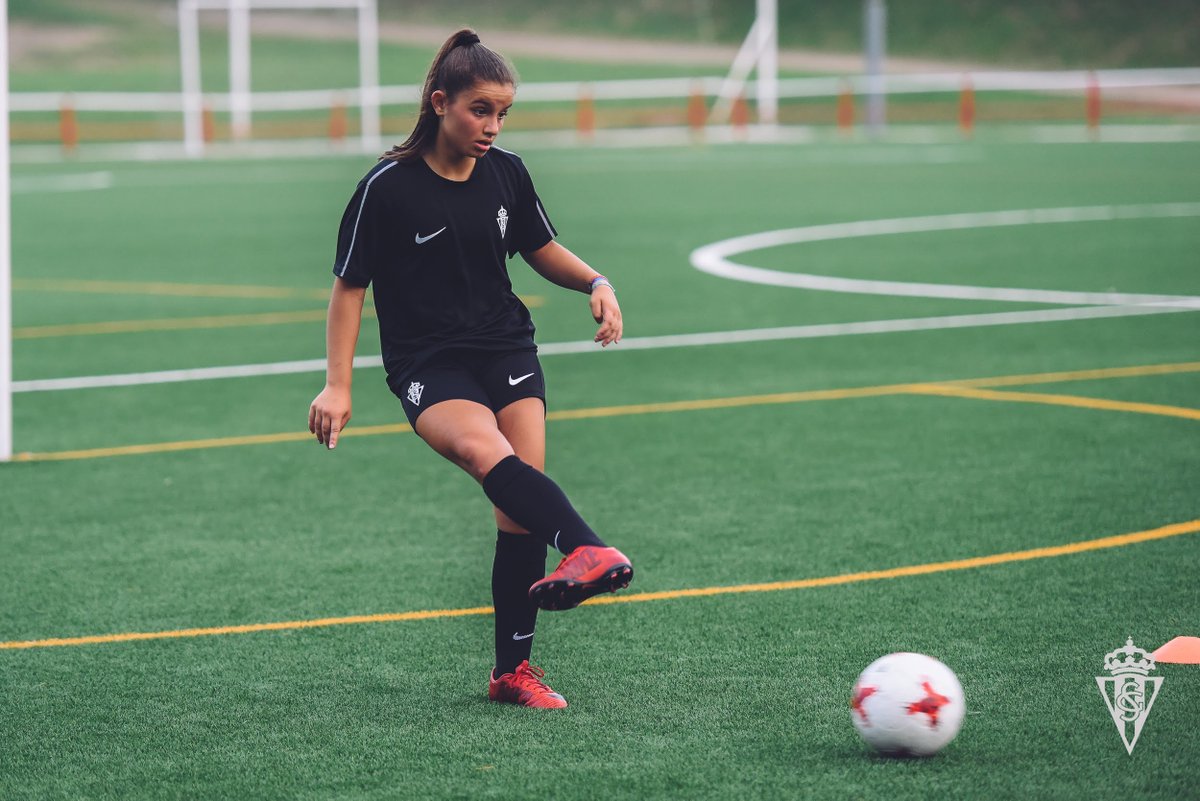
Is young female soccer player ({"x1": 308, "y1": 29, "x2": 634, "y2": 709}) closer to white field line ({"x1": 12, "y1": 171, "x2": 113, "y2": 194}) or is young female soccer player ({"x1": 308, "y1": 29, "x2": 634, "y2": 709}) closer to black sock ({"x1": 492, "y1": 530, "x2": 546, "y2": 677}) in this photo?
black sock ({"x1": 492, "y1": 530, "x2": 546, "y2": 677})

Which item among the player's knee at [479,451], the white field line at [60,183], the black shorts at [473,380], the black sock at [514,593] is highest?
the white field line at [60,183]

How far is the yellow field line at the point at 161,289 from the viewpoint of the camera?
15.6 m

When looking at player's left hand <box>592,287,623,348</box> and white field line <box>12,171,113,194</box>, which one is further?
white field line <box>12,171,113,194</box>

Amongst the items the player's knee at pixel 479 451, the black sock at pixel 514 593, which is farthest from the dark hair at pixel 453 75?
the black sock at pixel 514 593

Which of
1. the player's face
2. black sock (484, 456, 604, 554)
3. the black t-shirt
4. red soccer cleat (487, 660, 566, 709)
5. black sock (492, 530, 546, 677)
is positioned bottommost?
red soccer cleat (487, 660, 566, 709)

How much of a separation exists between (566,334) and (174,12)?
69.2 m

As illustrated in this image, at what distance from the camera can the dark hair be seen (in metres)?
5.00

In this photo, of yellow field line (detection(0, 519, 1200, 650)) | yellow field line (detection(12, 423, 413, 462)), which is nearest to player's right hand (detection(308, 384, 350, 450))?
yellow field line (detection(0, 519, 1200, 650))

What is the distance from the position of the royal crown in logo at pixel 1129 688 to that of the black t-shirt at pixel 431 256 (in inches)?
75.4

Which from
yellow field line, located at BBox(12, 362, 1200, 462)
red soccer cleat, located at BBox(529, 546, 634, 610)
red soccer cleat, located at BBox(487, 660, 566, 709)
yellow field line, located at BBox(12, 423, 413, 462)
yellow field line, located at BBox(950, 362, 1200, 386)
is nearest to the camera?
red soccer cleat, located at BBox(529, 546, 634, 610)

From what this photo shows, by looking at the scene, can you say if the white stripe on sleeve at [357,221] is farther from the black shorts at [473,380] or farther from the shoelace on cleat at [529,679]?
the shoelace on cleat at [529,679]

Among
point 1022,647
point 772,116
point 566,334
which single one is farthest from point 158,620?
point 772,116

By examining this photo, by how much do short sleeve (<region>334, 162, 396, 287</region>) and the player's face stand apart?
247 millimetres

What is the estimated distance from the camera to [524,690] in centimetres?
525
